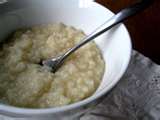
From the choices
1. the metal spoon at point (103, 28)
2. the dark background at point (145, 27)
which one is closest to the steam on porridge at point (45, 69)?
the metal spoon at point (103, 28)

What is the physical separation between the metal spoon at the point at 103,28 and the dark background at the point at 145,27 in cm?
24

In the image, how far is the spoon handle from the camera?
582mm

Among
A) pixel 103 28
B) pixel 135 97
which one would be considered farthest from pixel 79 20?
pixel 135 97

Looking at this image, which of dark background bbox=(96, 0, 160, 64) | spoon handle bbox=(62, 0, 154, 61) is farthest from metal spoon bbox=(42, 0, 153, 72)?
dark background bbox=(96, 0, 160, 64)

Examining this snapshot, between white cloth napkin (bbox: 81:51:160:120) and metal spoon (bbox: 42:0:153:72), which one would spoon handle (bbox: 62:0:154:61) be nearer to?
metal spoon (bbox: 42:0:153:72)

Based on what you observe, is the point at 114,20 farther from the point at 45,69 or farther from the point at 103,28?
the point at 45,69

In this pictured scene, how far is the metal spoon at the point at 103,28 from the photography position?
58 centimetres

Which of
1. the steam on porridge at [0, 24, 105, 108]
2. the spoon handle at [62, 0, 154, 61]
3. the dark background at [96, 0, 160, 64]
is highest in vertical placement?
the spoon handle at [62, 0, 154, 61]

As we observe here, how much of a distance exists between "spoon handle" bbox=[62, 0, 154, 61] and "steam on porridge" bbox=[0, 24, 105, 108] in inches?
0.7

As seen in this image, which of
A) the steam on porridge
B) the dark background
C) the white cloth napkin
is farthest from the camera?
the dark background

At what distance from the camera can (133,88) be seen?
2.32ft

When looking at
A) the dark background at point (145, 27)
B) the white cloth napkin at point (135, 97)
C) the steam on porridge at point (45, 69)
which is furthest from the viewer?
the dark background at point (145, 27)

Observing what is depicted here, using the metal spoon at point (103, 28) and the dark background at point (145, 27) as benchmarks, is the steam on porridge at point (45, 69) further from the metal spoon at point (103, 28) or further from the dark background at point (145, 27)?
the dark background at point (145, 27)

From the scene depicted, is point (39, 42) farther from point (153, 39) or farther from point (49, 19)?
point (153, 39)
